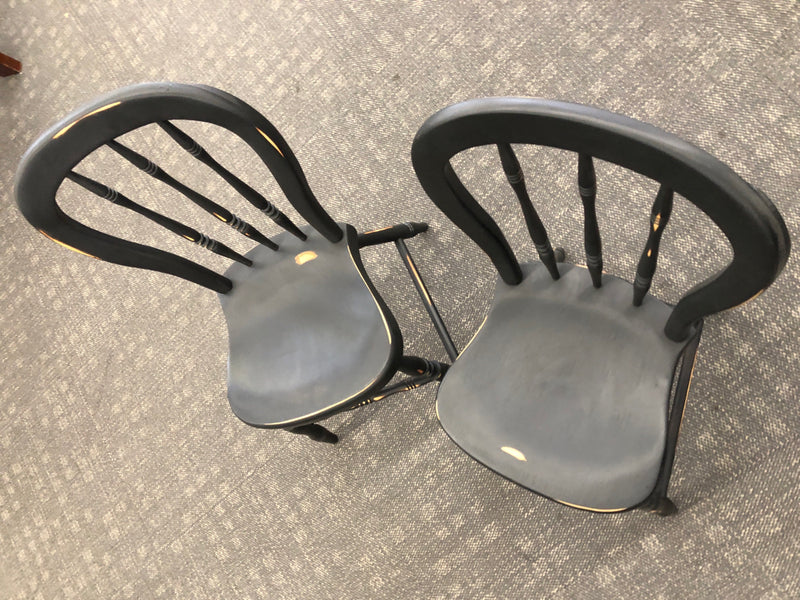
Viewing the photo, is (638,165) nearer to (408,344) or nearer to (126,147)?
(126,147)

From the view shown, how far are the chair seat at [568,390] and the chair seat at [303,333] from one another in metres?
0.18

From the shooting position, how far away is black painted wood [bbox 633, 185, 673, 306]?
0.65 meters

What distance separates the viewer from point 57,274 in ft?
6.13

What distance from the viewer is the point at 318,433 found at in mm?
1391

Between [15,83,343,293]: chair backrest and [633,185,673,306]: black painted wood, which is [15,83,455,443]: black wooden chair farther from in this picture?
[633,185,673,306]: black painted wood

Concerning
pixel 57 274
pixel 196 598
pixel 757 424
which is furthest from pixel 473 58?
pixel 196 598

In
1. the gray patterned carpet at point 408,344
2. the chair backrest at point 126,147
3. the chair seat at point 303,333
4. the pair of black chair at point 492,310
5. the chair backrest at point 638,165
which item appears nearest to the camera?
the chair backrest at point 638,165

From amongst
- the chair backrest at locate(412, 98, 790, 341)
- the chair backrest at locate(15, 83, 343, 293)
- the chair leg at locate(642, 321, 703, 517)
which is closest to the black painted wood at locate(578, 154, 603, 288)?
the chair backrest at locate(412, 98, 790, 341)

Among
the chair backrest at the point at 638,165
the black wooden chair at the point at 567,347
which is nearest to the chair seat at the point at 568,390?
the black wooden chair at the point at 567,347

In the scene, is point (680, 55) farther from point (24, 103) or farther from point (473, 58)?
point (24, 103)

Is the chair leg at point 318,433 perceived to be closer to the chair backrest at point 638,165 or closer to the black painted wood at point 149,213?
the black painted wood at point 149,213

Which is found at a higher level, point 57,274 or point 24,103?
point 24,103

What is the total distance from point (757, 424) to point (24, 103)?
2457 millimetres

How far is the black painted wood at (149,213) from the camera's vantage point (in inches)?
36.9
